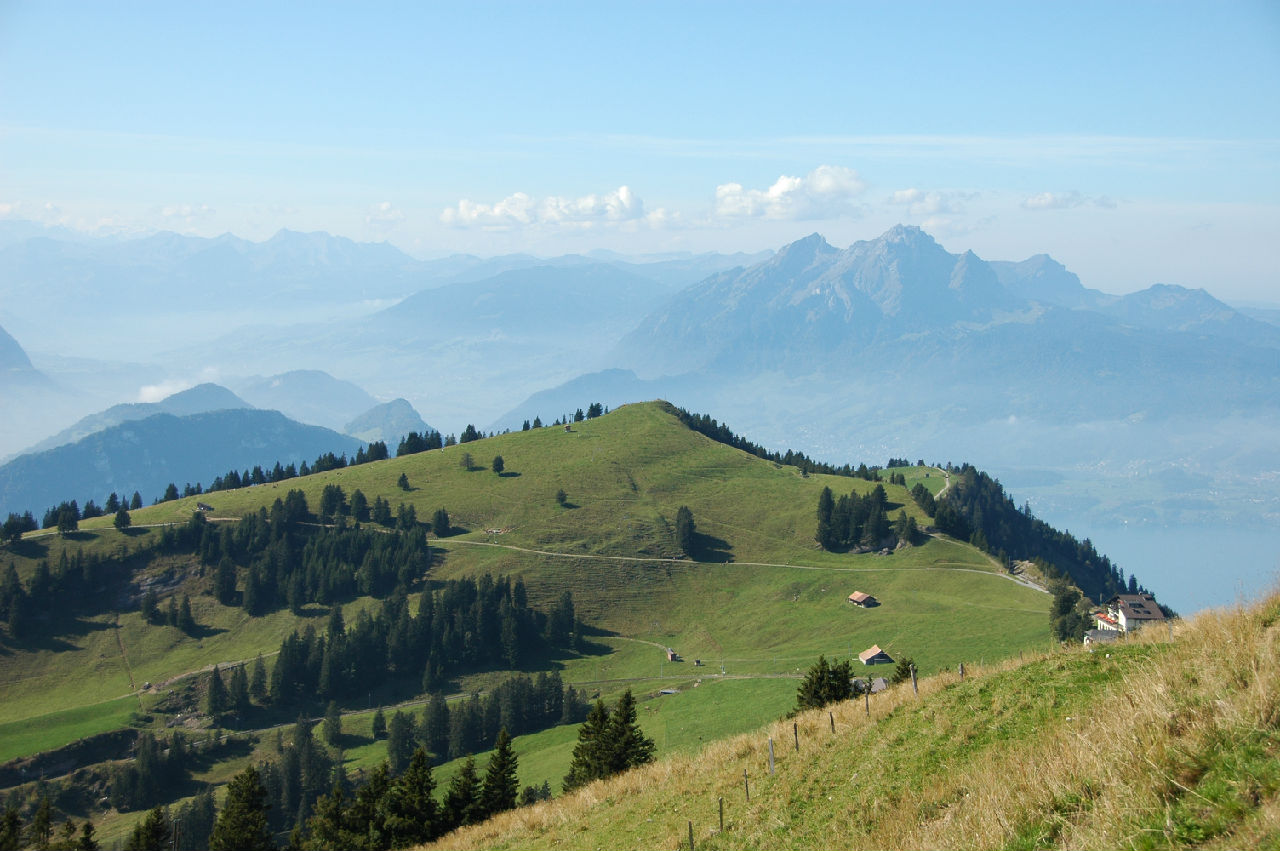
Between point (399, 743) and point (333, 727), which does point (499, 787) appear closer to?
point (399, 743)

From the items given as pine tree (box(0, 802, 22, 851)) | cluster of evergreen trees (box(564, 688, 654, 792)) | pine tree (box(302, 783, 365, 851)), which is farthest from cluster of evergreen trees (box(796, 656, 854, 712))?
pine tree (box(0, 802, 22, 851))

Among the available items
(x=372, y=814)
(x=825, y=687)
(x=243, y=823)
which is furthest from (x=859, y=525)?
(x=243, y=823)

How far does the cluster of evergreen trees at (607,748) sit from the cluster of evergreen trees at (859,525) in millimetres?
102049

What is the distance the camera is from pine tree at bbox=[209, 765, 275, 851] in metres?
40.8

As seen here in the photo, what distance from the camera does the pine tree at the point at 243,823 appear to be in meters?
40.8

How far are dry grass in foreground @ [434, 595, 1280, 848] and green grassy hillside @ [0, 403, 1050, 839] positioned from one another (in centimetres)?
5069

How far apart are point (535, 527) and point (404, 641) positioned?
3457cm

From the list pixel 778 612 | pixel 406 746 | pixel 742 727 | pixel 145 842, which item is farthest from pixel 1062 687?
pixel 778 612

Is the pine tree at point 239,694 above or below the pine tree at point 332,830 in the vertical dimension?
below

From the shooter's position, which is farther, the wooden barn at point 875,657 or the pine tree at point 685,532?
the pine tree at point 685,532

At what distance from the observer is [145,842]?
40.1 metres

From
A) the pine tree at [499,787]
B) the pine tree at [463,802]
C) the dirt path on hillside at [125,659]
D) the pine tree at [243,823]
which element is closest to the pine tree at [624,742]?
the pine tree at [499,787]

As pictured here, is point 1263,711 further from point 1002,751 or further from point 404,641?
point 404,641

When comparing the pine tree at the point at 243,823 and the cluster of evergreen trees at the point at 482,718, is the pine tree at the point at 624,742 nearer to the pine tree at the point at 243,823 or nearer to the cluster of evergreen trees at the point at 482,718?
the pine tree at the point at 243,823
